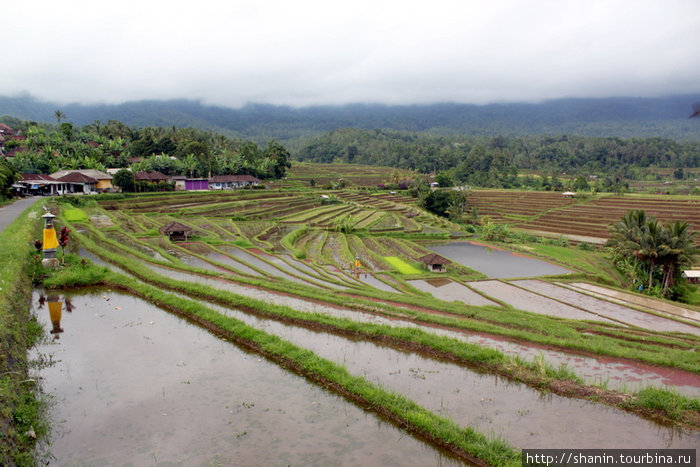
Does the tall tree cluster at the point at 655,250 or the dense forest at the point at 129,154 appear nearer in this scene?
the tall tree cluster at the point at 655,250

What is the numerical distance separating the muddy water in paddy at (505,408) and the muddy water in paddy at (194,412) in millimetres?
1256

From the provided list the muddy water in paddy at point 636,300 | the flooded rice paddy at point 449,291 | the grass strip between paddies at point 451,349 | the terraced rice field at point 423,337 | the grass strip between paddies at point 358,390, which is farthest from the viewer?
the muddy water in paddy at point 636,300

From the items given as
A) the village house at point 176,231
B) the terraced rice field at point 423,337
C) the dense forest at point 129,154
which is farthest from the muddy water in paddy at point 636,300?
the dense forest at point 129,154

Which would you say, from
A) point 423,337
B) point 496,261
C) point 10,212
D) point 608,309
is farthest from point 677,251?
point 10,212

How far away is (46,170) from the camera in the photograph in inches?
1951

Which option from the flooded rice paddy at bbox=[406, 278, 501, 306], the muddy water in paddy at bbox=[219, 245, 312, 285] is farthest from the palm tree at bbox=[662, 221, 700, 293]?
the muddy water in paddy at bbox=[219, 245, 312, 285]

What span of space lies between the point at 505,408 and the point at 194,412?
18.2ft

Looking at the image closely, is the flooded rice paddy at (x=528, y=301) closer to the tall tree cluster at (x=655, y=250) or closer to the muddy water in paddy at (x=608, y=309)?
the muddy water in paddy at (x=608, y=309)

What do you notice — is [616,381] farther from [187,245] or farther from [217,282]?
[187,245]

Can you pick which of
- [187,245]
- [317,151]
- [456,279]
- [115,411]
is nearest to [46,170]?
[187,245]

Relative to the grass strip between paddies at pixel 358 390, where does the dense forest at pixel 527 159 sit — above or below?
above

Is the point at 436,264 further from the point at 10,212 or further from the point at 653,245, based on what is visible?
the point at 10,212

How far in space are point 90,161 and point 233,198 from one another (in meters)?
19.7

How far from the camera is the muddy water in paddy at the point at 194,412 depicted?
6551 millimetres
